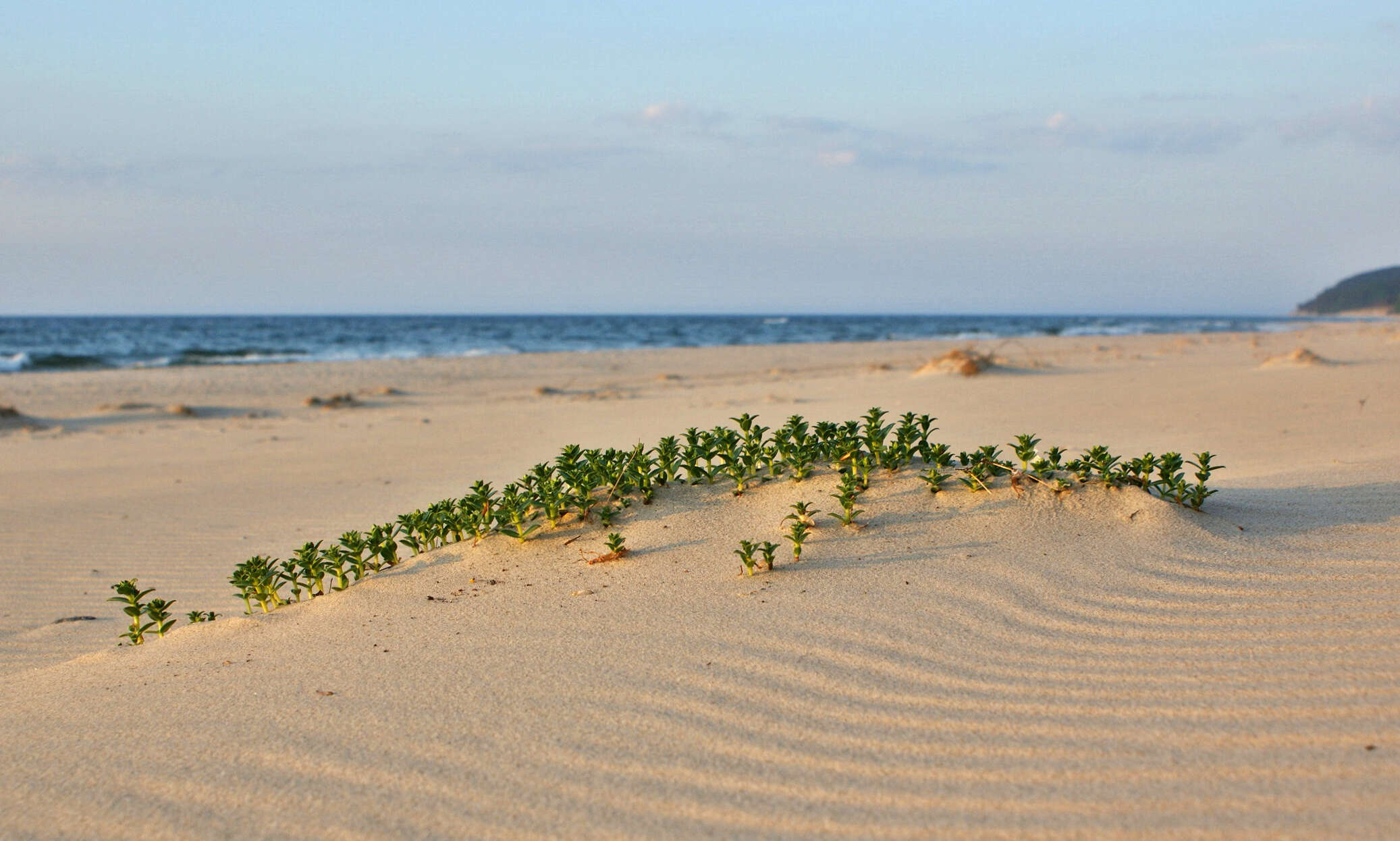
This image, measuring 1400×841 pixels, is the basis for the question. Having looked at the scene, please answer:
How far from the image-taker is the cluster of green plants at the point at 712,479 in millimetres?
3896

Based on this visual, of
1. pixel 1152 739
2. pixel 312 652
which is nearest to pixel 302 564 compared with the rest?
pixel 312 652

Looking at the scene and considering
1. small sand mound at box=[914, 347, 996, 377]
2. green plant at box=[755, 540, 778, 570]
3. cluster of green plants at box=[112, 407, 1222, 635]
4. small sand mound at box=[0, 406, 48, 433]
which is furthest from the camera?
small sand mound at box=[914, 347, 996, 377]

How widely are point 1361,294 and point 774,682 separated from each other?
90274 mm

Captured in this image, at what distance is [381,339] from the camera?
143 feet

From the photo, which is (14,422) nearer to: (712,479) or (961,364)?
(712,479)

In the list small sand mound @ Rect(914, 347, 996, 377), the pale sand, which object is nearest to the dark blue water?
small sand mound @ Rect(914, 347, 996, 377)

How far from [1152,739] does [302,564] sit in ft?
10.6

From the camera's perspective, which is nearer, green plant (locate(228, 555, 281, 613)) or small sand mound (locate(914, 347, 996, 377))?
green plant (locate(228, 555, 281, 613))

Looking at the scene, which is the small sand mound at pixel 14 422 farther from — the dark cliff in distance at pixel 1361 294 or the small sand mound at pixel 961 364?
the dark cliff in distance at pixel 1361 294

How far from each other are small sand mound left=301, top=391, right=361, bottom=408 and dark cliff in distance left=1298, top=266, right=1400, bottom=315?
2846 inches

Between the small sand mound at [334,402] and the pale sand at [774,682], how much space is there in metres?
9.44

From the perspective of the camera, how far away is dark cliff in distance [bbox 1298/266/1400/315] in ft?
224

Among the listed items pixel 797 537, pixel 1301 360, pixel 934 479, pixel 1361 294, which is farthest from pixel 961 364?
pixel 1361 294

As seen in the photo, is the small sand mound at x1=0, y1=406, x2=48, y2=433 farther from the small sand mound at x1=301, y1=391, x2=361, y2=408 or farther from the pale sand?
the pale sand
